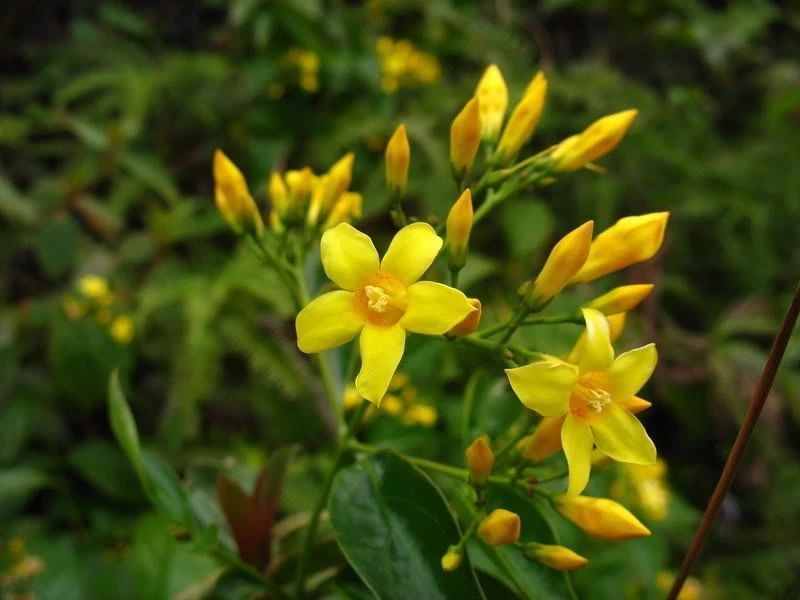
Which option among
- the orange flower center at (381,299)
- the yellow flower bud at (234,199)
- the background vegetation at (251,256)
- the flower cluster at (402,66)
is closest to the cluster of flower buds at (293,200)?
the yellow flower bud at (234,199)

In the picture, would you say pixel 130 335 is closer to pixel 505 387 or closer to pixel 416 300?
pixel 505 387

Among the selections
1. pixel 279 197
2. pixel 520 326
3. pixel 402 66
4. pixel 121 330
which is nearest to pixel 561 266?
pixel 520 326

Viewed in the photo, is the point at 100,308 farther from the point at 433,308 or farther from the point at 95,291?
the point at 433,308

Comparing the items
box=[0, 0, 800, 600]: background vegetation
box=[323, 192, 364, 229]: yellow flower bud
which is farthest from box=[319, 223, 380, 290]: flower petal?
box=[0, 0, 800, 600]: background vegetation

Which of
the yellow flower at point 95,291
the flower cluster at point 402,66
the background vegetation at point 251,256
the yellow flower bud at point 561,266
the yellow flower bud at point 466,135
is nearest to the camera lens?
the yellow flower bud at point 561,266

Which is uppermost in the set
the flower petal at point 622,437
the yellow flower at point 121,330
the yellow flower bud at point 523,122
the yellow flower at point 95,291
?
the yellow flower bud at point 523,122

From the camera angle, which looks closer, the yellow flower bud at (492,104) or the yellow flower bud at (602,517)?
the yellow flower bud at (602,517)

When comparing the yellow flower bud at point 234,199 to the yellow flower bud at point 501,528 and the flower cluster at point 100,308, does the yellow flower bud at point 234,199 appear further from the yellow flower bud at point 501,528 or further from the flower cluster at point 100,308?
the flower cluster at point 100,308
